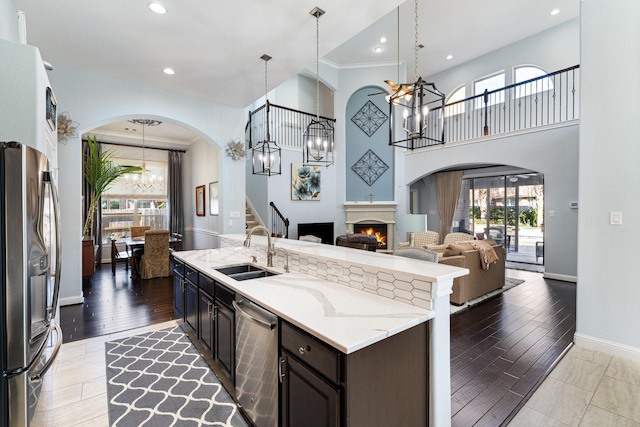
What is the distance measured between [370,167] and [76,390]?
7.56 m

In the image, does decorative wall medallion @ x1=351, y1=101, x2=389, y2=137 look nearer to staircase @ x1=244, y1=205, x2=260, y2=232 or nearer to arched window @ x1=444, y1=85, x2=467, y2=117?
arched window @ x1=444, y1=85, x2=467, y2=117

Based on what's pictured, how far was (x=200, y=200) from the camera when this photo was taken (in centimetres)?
759

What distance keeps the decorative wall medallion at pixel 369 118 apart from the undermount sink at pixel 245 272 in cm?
659

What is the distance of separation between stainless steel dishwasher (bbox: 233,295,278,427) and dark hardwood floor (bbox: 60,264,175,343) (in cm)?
229

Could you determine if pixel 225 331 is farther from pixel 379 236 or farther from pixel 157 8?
pixel 379 236

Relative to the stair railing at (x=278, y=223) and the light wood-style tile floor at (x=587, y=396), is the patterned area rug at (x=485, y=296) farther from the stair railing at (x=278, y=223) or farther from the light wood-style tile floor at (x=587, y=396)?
the stair railing at (x=278, y=223)

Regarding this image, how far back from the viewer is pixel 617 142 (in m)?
2.73

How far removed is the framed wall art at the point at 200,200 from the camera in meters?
7.45

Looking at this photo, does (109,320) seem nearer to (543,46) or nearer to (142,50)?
(142,50)

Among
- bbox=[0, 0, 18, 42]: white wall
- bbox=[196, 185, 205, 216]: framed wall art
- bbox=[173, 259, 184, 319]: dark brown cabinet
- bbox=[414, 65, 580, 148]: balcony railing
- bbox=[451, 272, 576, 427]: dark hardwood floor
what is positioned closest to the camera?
bbox=[451, 272, 576, 427]: dark hardwood floor

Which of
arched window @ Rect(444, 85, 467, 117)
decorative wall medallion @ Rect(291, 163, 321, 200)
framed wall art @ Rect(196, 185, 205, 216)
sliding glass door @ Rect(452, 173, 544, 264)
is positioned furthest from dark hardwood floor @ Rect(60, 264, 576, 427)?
arched window @ Rect(444, 85, 467, 117)

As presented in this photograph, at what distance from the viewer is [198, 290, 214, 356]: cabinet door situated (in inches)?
98.2

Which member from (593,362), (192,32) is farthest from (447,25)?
(593,362)

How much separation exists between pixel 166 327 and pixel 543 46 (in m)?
9.67
